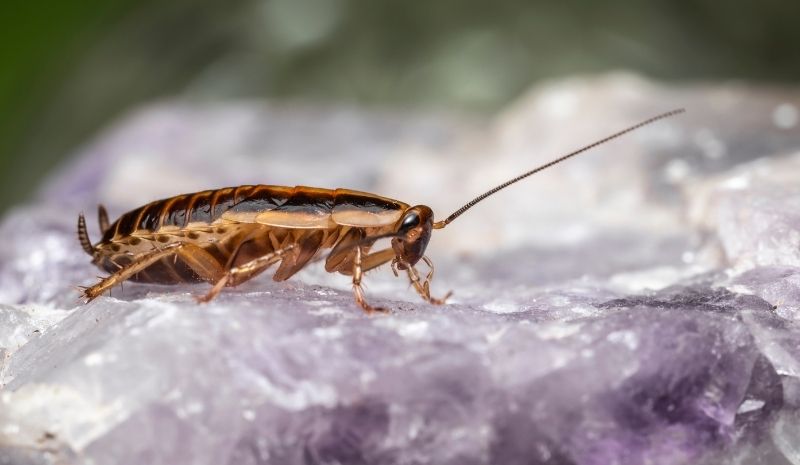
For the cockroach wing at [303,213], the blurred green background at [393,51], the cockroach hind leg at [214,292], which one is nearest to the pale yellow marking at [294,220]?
the cockroach wing at [303,213]

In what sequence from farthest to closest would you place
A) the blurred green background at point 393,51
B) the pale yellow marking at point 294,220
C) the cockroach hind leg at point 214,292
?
the blurred green background at point 393,51, the pale yellow marking at point 294,220, the cockroach hind leg at point 214,292

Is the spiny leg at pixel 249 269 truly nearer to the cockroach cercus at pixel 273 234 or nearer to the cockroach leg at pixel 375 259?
the cockroach cercus at pixel 273 234

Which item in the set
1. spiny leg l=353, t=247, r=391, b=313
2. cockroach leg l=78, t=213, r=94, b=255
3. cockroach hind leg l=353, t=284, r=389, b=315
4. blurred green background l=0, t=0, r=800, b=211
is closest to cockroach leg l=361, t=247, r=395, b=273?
spiny leg l=353, t=247, r=391, b=313

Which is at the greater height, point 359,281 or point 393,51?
point 393,51

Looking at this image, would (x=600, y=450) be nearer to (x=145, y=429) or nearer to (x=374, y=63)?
(x=145, y=429)

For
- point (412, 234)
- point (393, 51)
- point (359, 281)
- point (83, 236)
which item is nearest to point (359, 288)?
point (359, 281)

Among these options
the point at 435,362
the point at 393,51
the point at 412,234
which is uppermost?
the point at 393,51

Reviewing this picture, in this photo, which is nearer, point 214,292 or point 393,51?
point 214,292

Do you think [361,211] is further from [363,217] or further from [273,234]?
[273,234]

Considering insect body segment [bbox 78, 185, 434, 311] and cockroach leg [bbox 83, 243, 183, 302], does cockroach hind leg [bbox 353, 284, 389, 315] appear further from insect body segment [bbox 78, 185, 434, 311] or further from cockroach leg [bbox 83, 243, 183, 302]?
cockroach leg [bbox 83, 243, 183, 302]
